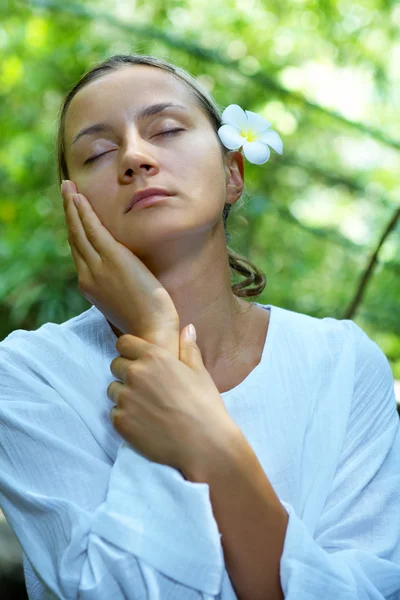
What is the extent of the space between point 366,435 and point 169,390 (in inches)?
18.8

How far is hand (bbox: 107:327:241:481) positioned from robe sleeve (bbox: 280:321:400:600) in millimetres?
180

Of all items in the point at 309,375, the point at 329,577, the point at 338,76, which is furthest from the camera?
the point at 338,76

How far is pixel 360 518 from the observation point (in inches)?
50.7

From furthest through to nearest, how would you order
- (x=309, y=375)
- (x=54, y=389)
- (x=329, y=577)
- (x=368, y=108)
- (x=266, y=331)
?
1. (x=368, y=108)
2. (x=266, y=331)
3. (x=309, y=375)
4. (x=54, y=389)
5. (x=329, y=577)

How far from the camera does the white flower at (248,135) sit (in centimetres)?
147

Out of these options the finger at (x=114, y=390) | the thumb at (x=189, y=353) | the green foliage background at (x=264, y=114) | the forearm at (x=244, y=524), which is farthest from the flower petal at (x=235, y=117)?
the green foliage background at (x=264, y=114)

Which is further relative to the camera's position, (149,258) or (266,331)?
(266,331)

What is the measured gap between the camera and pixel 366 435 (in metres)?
1.41

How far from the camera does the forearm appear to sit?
110cm

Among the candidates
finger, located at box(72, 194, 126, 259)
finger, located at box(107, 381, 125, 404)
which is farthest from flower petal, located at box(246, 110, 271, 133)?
finger, located at box(107, 381, 125, 404)

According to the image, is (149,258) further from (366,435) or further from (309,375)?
(366,435)

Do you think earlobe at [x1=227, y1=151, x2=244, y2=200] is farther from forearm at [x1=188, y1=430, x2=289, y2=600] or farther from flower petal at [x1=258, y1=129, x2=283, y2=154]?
forearm at [x1=188, y1=430, x2=289, y2=600]

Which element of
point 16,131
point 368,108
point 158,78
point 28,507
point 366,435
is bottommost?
point 16,131

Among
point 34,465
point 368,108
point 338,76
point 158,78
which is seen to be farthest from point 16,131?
point 34,465
